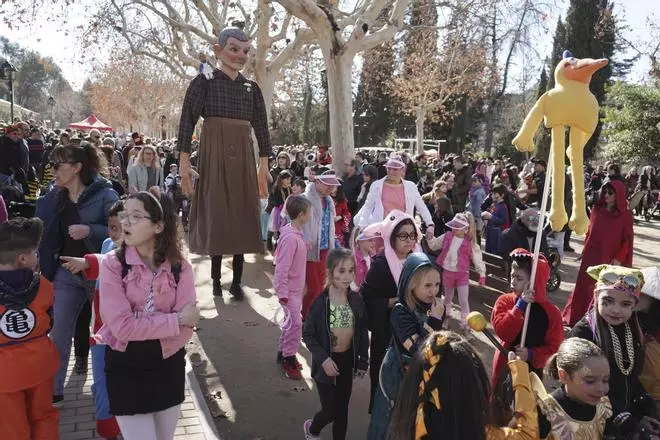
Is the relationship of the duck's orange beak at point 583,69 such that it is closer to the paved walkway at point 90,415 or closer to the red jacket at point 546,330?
the red jacket at point 546,330

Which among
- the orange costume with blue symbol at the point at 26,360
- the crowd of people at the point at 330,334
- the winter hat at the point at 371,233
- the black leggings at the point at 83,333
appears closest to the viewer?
the crowd of people at the point at 330,334

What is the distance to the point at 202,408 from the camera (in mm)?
4062

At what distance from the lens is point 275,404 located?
4363mm

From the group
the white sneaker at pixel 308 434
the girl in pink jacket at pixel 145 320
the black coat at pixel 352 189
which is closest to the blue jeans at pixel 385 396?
the white sneaker at pixel 308 434

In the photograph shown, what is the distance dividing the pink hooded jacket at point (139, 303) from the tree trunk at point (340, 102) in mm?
9054

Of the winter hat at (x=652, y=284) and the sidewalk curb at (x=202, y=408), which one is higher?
the winter hat at (x=652, y=284)

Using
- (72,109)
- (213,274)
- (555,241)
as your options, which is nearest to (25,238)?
(213,274)

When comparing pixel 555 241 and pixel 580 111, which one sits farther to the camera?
pixel 555 241

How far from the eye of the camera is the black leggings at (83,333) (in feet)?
15.3

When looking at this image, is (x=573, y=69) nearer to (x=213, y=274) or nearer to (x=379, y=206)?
(x=379, y=206)

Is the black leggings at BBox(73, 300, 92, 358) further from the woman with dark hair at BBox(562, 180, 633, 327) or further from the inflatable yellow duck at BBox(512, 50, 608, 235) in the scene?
the woman with dark hair at BBox(562, 180, 633, 327)

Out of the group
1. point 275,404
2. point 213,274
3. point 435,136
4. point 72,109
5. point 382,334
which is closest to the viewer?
point 382,334

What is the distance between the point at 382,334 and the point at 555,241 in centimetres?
697

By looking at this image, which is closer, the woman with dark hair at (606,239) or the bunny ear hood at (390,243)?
the bunny ear hood at (390,243)
